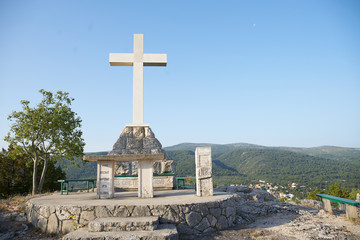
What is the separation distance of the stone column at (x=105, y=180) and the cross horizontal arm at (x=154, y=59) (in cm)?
538

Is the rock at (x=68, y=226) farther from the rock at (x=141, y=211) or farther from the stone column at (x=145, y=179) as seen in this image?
the stone column at (x=145, y=179)

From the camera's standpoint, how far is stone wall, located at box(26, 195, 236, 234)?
5.36 m

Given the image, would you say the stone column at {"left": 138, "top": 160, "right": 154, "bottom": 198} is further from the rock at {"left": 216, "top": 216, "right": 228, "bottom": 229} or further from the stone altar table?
the rock at {"left": 216, "top": 216, "right": 228, "bottom": 229}

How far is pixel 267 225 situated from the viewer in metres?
6.48

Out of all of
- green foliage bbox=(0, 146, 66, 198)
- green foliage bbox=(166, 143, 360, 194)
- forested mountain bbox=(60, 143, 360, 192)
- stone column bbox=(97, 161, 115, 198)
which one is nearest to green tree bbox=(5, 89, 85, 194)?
green foliage bbox=(0, 146, 66, 198)

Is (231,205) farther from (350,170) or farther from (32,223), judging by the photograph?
(350,170)

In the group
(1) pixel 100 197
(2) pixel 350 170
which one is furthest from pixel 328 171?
(1) pixel 100 197

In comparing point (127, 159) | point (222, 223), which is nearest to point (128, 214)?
point (127, 159)

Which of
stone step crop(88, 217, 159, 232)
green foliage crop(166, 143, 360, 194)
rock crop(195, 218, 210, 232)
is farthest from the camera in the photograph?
green foliage crop(166, 143, 360, 194)

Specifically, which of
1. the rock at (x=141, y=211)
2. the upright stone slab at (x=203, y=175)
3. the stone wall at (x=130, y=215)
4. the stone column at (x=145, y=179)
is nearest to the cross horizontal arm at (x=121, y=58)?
the stone column at (x=145, y=179)

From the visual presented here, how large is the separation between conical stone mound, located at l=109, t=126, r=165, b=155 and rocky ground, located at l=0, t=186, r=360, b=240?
3.85 m

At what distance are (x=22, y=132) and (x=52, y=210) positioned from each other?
22.3 feet

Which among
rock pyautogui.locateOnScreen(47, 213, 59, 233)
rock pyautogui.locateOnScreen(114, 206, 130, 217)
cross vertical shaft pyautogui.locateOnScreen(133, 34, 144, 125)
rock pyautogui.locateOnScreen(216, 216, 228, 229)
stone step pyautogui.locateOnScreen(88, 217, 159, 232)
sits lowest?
rock pyautogui.locateOnScreen(216, 216, 228, 229)

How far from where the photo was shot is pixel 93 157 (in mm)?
6816
